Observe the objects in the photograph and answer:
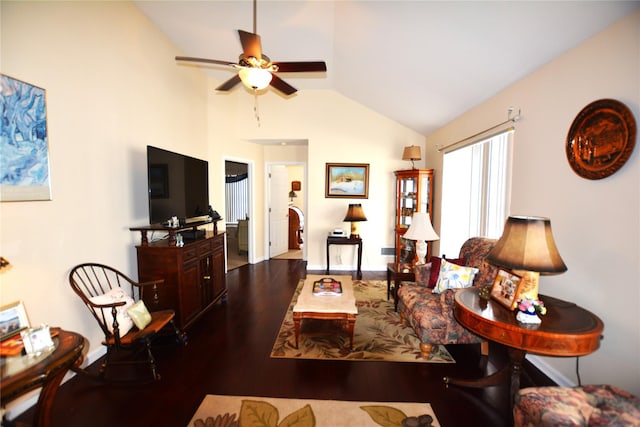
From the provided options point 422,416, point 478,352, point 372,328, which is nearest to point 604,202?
point 478,352

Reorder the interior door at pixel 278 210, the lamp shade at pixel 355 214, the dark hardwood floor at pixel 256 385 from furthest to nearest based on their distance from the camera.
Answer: the interior door at pixel 278 210 → the lamp shade at pixel 355 214 → the dark hardwood floor at pixel 256 385

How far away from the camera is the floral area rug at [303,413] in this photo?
176cm

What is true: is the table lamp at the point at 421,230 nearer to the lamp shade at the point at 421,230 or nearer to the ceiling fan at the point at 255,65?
the lamp shade at the point at 421,230

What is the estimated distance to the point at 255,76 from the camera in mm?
2248

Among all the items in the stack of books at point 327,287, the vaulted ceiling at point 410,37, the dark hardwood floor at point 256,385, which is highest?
the vaulted ceiling at point 410,37

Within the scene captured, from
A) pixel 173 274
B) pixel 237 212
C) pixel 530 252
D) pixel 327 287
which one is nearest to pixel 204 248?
pixel 173 274

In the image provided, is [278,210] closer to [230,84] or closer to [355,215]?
[355,215]

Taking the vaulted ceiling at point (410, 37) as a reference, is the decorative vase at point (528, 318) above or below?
below

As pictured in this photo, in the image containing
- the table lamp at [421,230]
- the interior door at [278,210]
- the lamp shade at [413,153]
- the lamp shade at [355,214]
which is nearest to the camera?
the table lamp at [421,230]

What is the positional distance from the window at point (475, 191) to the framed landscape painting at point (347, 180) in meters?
1.44

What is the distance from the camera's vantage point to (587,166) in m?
1.88

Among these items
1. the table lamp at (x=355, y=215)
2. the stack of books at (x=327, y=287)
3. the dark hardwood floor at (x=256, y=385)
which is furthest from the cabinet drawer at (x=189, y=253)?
the table lamp at (x=355, y=215)

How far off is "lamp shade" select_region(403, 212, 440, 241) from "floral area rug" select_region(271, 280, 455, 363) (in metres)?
1.00

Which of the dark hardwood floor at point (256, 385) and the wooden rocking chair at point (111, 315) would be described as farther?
the wooden rocking chair at point (111, 315)
